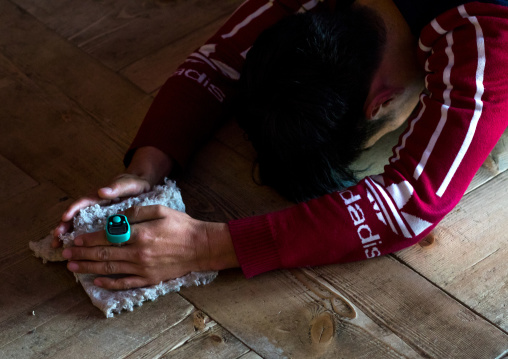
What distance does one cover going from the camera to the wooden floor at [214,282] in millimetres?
1059

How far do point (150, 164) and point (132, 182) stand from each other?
0.29ft

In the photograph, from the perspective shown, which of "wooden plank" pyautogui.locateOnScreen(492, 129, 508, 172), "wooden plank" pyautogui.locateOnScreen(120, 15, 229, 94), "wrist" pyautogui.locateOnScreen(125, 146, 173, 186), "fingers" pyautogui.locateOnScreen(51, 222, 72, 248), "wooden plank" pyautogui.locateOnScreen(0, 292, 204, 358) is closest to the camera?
"wooden plank" pyautogui.locateOnScreen(0, 292, 204, 358)

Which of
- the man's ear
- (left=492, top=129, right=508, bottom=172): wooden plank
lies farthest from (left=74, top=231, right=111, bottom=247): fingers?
(left=492, top=129, right=508, bottom=172): wooden plank

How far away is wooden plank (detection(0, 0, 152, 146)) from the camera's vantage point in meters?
1.48

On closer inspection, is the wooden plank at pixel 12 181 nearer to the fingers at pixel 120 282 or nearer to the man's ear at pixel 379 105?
the fingers at pixel 120 282

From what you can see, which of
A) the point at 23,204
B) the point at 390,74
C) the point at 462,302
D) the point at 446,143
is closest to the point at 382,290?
the point at 462,302

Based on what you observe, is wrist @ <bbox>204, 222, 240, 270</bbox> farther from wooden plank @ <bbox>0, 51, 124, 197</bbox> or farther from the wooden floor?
wooden plank @ <bbox>0, 51, 124, 197</bbox>

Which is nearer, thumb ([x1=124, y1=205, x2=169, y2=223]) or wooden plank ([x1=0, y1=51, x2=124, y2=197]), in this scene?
thumb ([x1=124, y1=205, x2=169, y2=223])

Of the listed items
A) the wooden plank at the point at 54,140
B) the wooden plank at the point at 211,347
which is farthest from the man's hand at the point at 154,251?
the wooden plank at the point at 54,140

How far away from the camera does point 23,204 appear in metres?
1.28

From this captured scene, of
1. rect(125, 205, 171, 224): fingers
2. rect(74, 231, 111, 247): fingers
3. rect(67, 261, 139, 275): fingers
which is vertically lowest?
rect(67, 261, 139, 275): fingers

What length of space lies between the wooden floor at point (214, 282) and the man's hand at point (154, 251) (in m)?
0.05

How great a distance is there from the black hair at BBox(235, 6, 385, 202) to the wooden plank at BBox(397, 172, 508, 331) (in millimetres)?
233

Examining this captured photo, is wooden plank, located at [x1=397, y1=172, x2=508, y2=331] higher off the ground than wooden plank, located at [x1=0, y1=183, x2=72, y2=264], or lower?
lower
